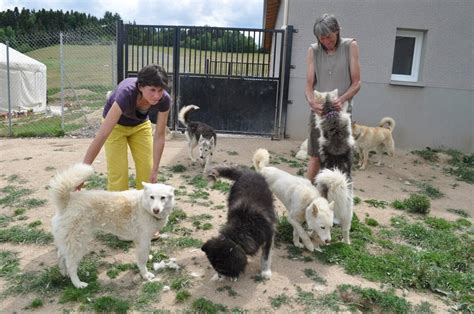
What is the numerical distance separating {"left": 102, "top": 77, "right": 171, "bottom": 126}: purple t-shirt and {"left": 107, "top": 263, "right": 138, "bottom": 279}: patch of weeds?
1.47 metres

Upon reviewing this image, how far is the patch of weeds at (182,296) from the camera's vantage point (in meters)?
3.43

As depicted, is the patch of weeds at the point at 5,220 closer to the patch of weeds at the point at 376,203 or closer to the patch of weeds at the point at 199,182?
the patch of weeds at the point at 199,182

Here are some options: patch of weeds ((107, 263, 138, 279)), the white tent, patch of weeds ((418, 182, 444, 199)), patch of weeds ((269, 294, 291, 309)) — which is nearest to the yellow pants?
patch of weeds ((107, 263, 138, 279))

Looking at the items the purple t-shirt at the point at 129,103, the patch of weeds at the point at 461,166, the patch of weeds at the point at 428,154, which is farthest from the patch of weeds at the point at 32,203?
the patch of weeds at the point at 428,154

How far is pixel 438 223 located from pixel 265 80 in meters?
5.93

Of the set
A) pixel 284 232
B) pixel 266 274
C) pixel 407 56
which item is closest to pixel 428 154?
pixel 407 56

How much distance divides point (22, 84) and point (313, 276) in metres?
16.5

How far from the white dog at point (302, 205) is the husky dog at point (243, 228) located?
0.43 m

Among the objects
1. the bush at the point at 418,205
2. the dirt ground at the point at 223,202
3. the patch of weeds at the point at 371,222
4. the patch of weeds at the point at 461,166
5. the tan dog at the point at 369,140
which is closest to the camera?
the dirt ground at the point at 223,202

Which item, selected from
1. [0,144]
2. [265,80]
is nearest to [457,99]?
[265,80]

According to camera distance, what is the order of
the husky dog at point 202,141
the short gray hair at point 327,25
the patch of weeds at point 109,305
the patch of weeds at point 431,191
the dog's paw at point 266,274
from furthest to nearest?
the husky dog at point 202,141 → the patch of weeds at point 431,191 → the short gray hair at point 327,25 → the dog's paw at point 266,274 → the patch of weeds at point 109,305

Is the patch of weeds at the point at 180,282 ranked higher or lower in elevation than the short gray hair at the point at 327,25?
lower

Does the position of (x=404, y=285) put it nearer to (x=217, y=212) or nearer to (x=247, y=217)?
(x=247, y=217)

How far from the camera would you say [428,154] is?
9695mm
